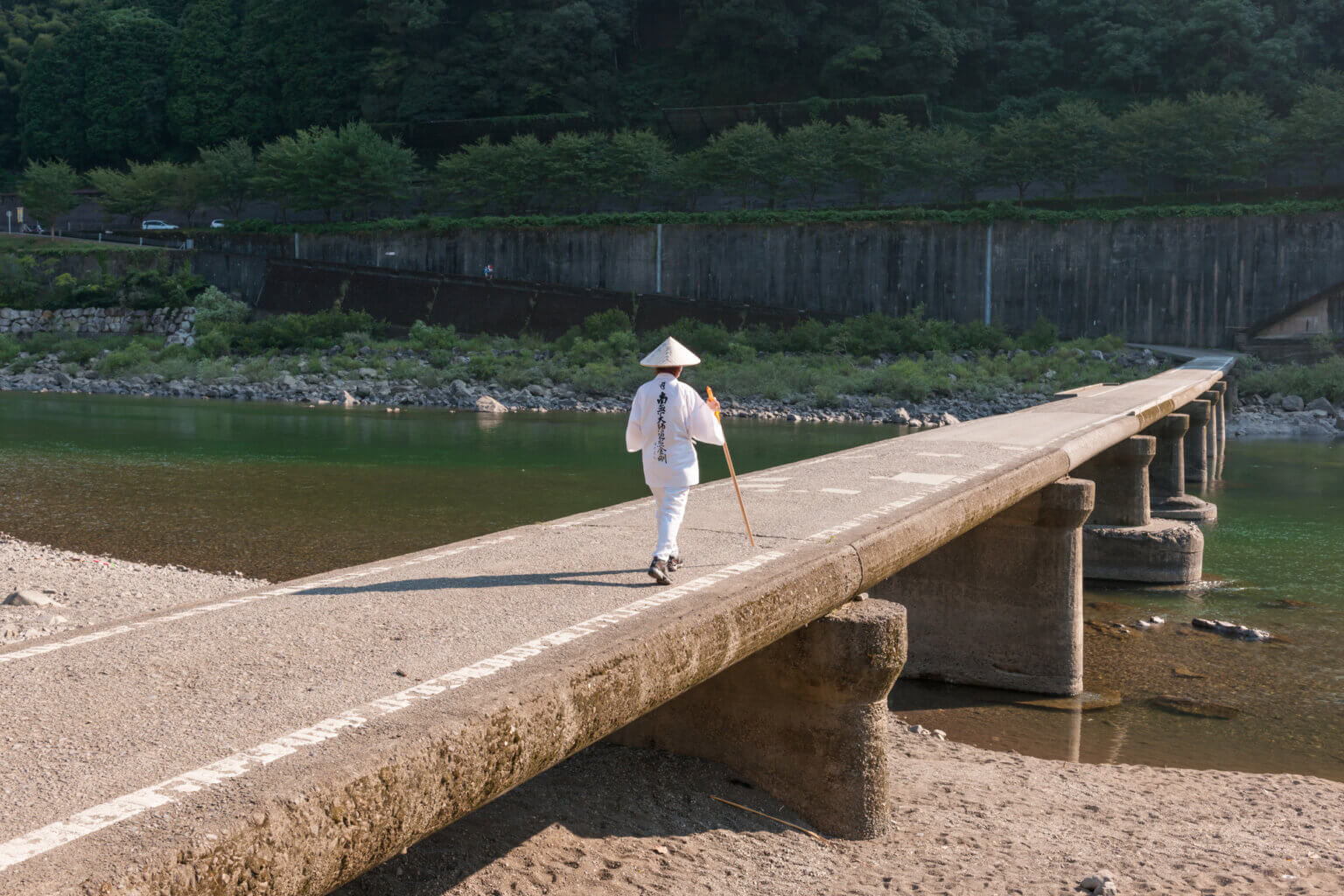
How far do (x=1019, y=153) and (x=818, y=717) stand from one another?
54.0m

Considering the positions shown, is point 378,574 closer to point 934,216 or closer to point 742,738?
point 742,738

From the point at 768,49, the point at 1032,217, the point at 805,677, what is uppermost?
the point at 768,49

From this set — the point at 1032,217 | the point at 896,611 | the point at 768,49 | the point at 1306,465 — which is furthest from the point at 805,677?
the point at 768,49

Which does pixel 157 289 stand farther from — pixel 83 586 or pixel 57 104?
pixel 83 586

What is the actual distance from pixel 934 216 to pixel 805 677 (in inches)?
1930

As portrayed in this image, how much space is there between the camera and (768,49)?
77875 mm

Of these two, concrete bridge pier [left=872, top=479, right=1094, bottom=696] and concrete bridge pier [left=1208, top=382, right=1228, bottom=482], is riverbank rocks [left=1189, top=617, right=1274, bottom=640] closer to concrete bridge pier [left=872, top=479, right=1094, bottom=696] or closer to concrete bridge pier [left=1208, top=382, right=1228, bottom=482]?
concrete bridge pier [left=872, top=479, right=1094, bottom=696]

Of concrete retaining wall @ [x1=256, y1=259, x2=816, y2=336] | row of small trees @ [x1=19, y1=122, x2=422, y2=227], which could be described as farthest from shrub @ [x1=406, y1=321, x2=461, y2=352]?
row of small trees @ [x1=19, y1=122, x2=422, y2=227]

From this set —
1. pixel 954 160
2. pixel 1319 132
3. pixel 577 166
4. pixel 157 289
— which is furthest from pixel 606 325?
pixel 1319 132

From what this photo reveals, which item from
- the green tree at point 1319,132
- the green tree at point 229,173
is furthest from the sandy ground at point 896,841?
the green tree at point 229,173

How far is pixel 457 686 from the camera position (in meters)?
4.09

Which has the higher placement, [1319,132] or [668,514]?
[1319,132]

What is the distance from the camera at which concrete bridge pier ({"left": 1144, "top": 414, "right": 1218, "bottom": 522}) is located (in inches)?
771

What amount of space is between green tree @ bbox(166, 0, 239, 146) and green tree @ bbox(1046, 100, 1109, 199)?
62.2m
